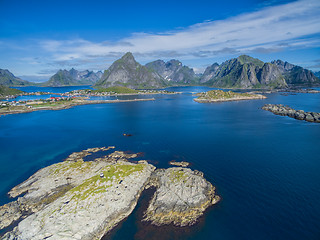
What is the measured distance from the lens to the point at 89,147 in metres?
66.2

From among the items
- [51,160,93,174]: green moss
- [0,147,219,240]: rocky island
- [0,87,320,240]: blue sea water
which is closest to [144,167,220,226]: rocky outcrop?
[0,147,219,240]: rocky island

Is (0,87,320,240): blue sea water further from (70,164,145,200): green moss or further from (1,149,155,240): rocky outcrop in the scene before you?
(70,164,145,200): green moss

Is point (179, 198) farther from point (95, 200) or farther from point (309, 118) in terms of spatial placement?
point (309, 118)

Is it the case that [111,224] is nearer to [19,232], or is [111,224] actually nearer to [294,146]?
[19,232]

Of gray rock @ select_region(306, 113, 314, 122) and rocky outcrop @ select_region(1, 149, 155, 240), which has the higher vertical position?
gray rock @ select_region(306, 113, 314, 122)

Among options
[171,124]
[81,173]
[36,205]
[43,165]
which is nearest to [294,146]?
[171,124]

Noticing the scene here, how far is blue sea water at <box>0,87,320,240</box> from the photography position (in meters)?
29.4

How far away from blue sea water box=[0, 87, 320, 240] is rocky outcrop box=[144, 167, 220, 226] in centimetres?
172

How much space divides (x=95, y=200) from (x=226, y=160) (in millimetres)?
37155

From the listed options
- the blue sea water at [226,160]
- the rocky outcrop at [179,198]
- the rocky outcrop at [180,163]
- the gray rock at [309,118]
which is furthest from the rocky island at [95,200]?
the gray rock at [309,118]

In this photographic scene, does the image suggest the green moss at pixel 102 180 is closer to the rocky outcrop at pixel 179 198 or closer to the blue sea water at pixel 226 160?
the rocky outcrop at pixel 179 198

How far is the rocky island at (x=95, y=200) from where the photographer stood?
28.7m

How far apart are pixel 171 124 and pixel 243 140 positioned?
40.2m

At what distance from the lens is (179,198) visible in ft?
115
